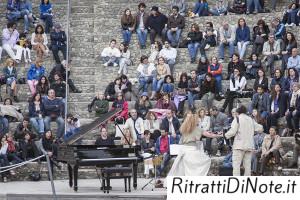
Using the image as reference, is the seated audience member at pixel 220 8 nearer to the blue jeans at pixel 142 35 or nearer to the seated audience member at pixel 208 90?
the blue jeans at pixel 142 35

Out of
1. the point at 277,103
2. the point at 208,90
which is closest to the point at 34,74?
the point at 208,90

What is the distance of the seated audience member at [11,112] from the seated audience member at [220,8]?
8930 millimetres

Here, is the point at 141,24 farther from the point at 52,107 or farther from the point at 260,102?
the point at 260,102

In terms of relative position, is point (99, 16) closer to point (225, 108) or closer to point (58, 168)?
point (225, 108)

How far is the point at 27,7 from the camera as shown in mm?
38812

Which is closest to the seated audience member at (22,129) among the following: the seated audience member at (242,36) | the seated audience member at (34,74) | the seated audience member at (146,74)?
the seated audience member at (34,74)

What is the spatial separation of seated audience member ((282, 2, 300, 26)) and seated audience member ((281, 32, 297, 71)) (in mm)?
1710

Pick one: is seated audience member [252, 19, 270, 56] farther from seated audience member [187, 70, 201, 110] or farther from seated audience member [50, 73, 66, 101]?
seated audience member [50, 73, 66, 101]

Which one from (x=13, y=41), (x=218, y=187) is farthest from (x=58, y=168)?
(x=218, y=187)

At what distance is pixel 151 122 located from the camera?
103 ft

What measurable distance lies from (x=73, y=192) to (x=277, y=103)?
8.32 metres

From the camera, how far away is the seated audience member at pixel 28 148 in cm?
2973

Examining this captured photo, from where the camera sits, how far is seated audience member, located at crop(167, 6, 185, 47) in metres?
36.8

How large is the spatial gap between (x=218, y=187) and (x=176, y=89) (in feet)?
56.1
